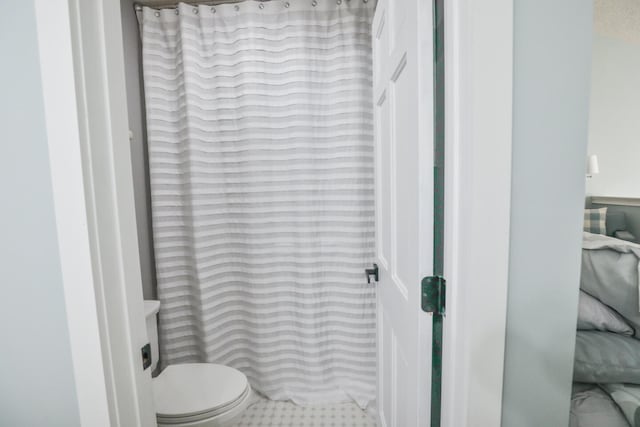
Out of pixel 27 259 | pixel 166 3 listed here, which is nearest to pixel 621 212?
pixel 27 259

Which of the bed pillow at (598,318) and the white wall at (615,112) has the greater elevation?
the white wall at (615,112)

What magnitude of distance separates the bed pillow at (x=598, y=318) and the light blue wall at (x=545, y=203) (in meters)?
0.35

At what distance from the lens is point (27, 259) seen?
54 centimetres

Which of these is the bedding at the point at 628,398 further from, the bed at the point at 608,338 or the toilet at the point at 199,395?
the toilet at the point at 199,395

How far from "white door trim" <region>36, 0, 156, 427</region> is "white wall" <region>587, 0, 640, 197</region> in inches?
Result: 39.9

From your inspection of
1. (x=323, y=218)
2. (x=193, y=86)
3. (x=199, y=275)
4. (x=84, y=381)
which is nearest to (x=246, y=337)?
(x=199, y=275)

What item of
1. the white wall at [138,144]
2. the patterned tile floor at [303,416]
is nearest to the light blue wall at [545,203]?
the patterned tile floor at [303,416]

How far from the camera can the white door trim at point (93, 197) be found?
0.48 m

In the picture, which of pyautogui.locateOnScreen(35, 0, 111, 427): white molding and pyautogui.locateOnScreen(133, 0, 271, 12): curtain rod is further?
pyautogui.locateOnScreen(133, 0, 271, 12): curtain rod

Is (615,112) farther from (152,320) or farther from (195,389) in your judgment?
(152,320)

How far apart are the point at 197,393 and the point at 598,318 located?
1.40 m

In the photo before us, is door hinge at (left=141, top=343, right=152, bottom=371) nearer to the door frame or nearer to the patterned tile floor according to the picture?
the door frame

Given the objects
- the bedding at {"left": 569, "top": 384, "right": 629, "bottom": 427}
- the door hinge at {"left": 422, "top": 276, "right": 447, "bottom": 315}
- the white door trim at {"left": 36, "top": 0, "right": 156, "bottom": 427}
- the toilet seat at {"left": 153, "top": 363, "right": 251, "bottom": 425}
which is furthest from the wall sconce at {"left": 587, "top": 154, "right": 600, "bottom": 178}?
the toilet seat at {"left": 153, "top": 363, "right": 251, "bottom": 425}

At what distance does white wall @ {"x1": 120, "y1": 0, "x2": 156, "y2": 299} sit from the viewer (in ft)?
5.14
